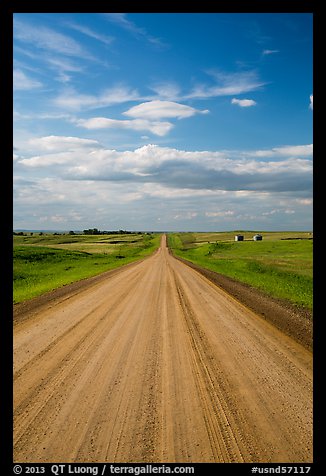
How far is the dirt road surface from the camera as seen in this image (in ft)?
16.2

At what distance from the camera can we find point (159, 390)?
6.79 metres

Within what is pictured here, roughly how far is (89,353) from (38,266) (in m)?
26.3

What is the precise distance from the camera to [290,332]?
10.7 metres

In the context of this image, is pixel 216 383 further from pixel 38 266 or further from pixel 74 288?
pixel 38 266

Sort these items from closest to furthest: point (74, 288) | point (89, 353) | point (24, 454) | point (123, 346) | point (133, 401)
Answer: point (24, 454) < point (133, 401) < point (89, 353) < point (123, 346) < point (74, 288)

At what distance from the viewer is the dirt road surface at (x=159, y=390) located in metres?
4.93
